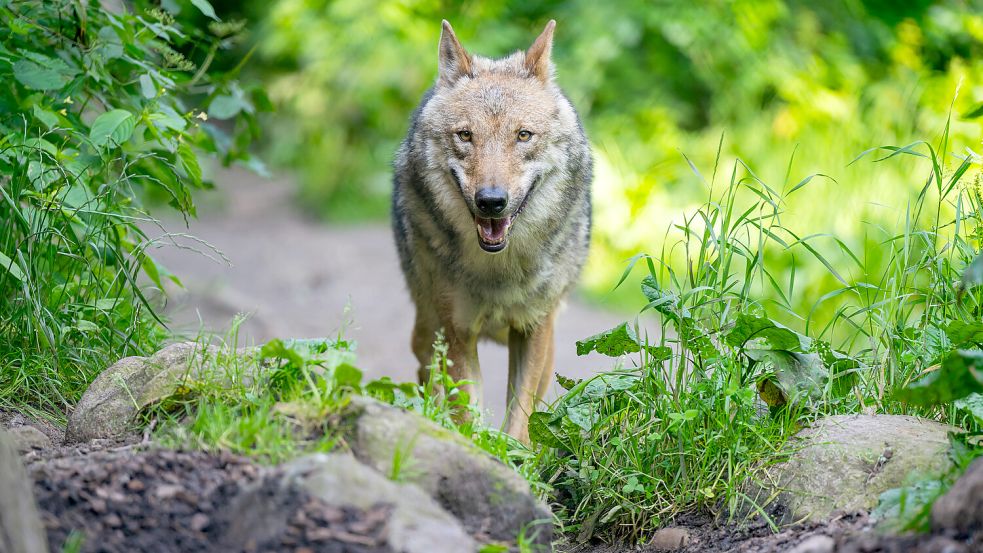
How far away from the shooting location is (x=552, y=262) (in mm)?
4688

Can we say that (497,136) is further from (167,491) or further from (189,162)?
(167,491)

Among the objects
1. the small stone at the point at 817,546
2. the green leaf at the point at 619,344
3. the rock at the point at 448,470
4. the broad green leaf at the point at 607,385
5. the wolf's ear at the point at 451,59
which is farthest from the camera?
the wolf's ear at the point at 451,59

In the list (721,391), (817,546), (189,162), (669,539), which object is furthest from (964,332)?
(189,162)

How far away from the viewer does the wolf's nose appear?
4094 millimetres

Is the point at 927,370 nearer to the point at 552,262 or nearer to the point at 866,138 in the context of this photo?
the point at 552,262

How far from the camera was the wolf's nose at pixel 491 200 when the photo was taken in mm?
4094

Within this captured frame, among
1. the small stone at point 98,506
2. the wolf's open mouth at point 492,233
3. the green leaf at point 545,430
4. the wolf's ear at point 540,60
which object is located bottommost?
the small stone at point 98,506

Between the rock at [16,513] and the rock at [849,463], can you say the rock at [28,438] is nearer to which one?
the rock at [16,513]

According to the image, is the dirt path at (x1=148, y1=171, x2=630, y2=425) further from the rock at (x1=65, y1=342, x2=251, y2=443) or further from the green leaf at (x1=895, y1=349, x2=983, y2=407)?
the green leaf at (x1=895, y1=349, x2=983, y2=407)

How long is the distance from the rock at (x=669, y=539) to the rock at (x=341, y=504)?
3.29 ft

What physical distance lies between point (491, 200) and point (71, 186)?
1688 mm

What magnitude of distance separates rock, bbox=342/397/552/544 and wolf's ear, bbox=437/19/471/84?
2.41m

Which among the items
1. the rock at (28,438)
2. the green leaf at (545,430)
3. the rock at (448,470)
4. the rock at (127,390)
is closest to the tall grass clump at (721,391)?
the green leaf at (545,430)

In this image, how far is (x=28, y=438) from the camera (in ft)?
9.83
